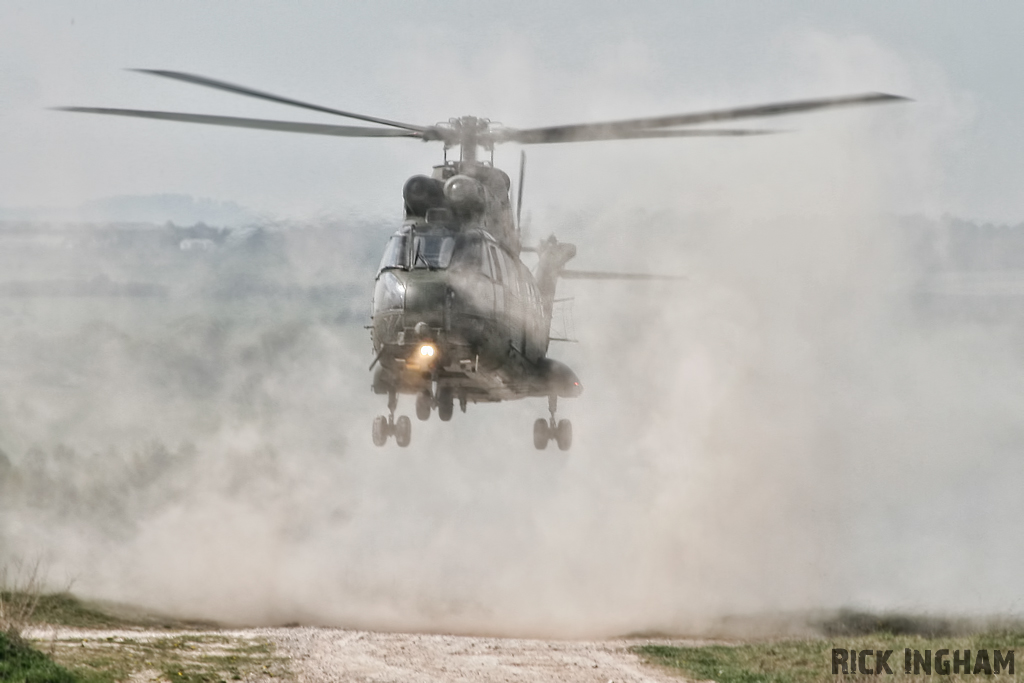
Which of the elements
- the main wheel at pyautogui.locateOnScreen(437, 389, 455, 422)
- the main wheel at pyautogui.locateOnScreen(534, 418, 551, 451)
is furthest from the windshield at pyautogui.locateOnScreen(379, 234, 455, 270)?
the main wheel at pyautogui.locateOnScreen(534, 418, 551, 451)

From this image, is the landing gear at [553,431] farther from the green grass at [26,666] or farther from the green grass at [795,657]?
the green grass at [26,666]

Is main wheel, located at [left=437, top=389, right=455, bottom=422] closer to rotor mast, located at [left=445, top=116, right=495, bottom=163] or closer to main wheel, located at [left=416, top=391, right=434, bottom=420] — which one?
main wheel, located at [left=416, top=391, right=434, bottom=420]

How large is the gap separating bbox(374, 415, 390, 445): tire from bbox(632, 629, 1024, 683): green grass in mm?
6999

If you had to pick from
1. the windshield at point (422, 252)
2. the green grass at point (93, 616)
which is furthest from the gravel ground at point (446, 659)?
the windshield at point (422, 252)

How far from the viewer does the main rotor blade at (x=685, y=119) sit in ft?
48.3

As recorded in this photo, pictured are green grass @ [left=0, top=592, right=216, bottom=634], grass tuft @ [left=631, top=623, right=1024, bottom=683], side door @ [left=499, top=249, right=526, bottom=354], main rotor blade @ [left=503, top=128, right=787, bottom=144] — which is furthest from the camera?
green grass @ [left=0, top=592, right=216, bottom=634]

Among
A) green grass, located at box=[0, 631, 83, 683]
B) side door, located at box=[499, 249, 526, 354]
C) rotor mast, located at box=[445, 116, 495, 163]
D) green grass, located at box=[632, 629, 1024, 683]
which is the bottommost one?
green grass, located at box=[0, 631, 83, 683]

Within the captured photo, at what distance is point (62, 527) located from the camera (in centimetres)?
3125

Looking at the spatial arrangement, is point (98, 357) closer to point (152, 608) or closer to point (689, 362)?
point (152, 608)

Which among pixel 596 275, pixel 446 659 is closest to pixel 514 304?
pixel 596 275

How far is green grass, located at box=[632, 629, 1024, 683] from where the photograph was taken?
71.5 ft

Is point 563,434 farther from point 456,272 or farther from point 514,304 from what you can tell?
point 456,272

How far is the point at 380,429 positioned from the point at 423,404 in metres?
1.05

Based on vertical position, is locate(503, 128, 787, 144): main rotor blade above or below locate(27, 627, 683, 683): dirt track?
above
